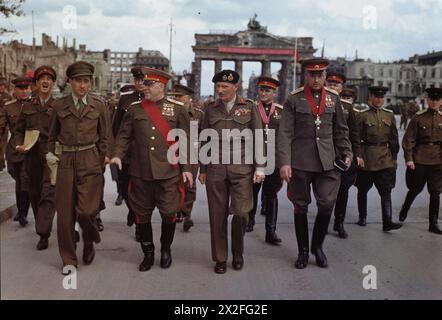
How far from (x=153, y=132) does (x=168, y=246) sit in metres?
1.21

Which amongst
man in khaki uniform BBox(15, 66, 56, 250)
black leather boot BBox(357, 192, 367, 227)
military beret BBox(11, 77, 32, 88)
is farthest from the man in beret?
military beret BBox(11, 77, 32, 88)

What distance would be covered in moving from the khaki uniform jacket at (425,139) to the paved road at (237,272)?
989 mm

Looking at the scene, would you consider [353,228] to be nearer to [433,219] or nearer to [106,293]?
[433,219]

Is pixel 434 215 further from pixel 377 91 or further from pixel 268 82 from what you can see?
pixel 268 82

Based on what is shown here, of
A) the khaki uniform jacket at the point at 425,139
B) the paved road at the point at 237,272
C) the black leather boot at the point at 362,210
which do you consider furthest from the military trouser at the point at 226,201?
the khaki uniform jacket at the point at 425,139

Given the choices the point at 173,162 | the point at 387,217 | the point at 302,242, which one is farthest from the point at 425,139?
the point at 173,162

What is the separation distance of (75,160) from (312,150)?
97.9 inches

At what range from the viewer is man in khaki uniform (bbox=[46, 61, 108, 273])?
17.1 ft

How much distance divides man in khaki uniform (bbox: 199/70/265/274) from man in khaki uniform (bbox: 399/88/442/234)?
2.94 metres

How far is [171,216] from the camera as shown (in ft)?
17.7

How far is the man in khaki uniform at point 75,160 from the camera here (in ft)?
17.1

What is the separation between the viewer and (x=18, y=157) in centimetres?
716

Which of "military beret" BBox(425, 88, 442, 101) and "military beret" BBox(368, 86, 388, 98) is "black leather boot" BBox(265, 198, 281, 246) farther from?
"military beret" BBox(425, 88, 442, 101)
